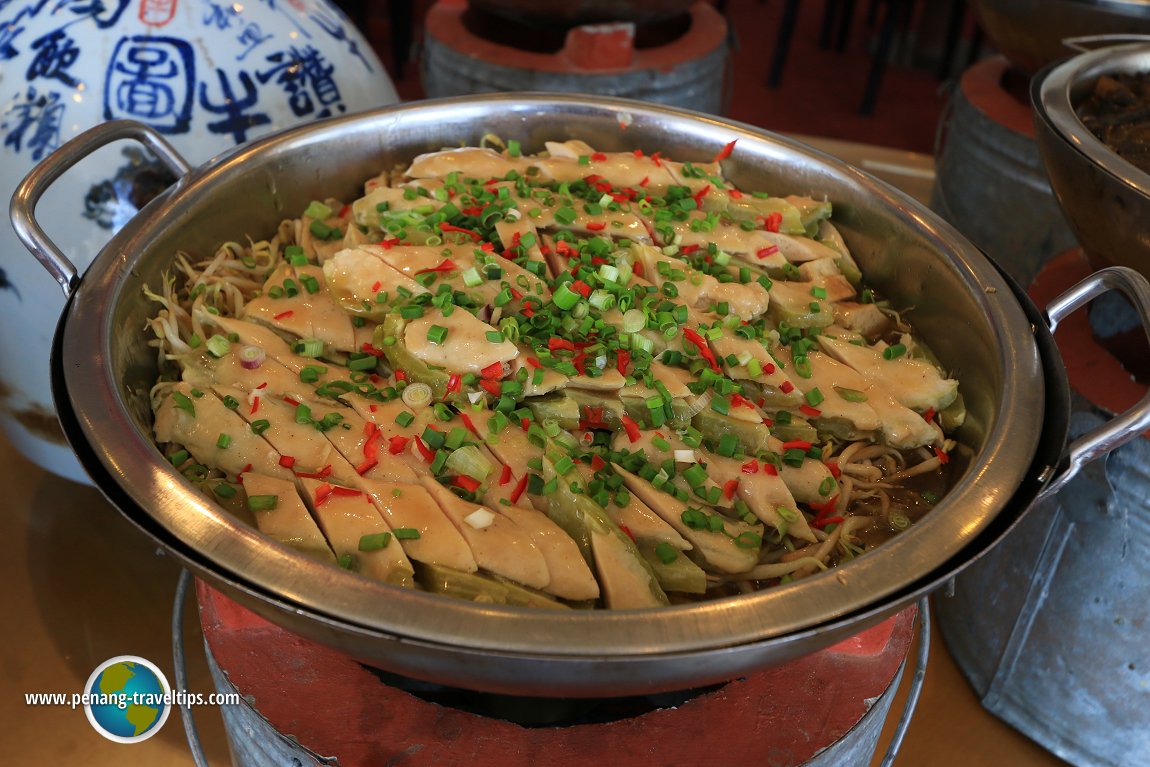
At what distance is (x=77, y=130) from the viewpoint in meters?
2.39

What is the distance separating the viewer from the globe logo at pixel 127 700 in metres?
2.52

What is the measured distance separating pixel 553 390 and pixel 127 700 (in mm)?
1570

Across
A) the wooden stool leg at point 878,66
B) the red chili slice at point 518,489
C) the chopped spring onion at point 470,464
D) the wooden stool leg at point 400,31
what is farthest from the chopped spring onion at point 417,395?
the wooden stool leg at point 878,66

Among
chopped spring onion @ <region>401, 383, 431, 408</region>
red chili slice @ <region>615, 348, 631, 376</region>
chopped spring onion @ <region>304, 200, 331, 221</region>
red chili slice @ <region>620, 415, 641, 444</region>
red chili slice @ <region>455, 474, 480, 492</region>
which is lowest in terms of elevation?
red chili slice @ <region>455, 474, 480, 492</region>

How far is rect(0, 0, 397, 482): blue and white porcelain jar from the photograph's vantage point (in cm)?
239

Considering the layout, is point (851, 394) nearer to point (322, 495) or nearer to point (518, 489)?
point (518, 489)

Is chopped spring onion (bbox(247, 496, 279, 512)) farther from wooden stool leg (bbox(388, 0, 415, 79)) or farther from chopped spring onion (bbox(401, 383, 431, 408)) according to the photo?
wooden stool leg (bbox(388, 0, 415, 79))

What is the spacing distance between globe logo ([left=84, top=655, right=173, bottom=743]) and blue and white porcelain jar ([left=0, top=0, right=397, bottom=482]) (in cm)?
91

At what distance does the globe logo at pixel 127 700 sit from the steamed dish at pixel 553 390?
109 centimetres

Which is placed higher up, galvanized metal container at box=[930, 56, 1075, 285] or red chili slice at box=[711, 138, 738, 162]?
red chili slice at box=[711, 138, 738, 162]

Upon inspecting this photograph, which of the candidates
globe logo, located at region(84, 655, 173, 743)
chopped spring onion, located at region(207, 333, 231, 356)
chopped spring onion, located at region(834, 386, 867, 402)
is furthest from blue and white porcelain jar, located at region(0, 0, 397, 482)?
chopped spring onion, located at region(834, 386, 867, 402)

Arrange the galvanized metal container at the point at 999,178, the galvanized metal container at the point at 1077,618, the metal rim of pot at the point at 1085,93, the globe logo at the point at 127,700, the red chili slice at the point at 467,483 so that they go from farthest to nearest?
the galvanized metal container at the point at 999,178 < the globe logo at the point at 127,700 < the galvanized metal container at the point at 1077,618 < the metal rim of pot at the point at 1085,93 < the red chili slice at the point at 467,483

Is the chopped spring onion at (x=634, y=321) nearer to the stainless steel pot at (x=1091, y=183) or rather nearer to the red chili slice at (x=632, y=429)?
the red chili slice at (x=632, y=429)

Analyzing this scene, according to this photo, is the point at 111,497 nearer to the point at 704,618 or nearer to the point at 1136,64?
the point at 704,618
